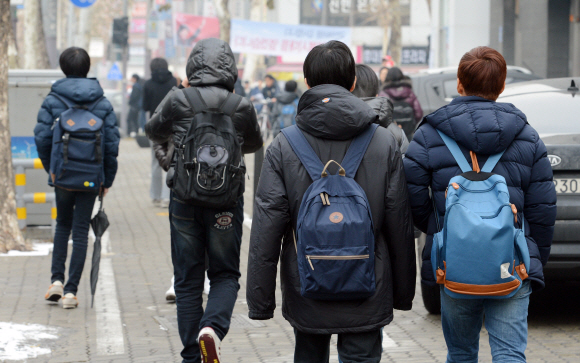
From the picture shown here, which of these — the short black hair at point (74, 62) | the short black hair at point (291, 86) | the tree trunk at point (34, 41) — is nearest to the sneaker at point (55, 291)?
the short black hair at point (74, 62)

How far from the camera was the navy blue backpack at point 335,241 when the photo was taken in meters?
3.39

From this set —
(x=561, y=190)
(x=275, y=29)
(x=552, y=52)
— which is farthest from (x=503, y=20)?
(x=561, y=190)

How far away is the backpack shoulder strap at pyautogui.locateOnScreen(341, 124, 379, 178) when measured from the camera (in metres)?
3.55

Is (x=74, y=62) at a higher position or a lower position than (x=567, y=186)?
higher

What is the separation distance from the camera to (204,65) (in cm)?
505

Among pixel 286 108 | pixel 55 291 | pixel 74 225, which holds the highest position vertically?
pixel 286 108

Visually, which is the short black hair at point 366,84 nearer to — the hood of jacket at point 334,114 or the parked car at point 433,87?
the hood of jacket at point 334,114

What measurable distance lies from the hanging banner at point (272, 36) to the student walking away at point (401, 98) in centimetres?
1622

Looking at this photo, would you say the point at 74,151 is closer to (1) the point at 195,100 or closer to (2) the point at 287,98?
(1) the point at 195,100

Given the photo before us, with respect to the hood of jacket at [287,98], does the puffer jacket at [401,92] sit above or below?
above

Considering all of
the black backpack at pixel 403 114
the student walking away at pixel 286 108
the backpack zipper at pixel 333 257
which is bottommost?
the student walking away at pixel 286 108

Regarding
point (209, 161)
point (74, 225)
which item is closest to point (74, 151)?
point (74, 225)

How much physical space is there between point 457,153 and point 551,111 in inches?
122

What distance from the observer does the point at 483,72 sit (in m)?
3.72
